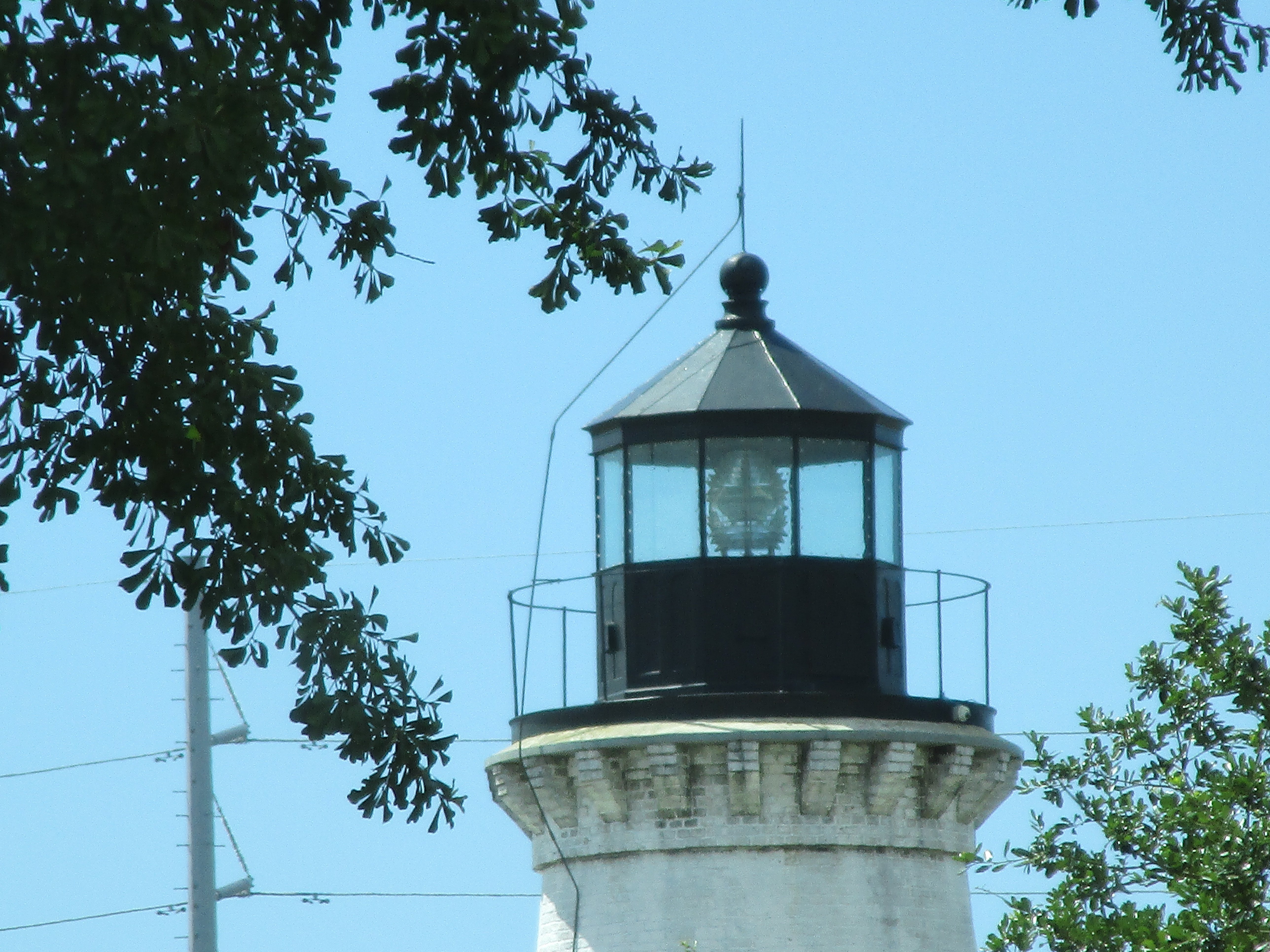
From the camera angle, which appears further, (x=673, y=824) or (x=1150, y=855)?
(x=673, y=824)

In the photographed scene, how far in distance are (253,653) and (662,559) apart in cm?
739

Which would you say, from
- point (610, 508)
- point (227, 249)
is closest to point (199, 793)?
point (610, 508)

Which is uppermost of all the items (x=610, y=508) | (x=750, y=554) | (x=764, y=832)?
(x=610, y=508)

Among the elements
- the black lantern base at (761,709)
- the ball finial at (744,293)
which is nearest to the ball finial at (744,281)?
the ball finial at (744,293)

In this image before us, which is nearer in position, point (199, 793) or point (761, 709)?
point (761, 709)

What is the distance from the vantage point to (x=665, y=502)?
15766mm

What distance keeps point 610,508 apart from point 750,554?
1.04 meters

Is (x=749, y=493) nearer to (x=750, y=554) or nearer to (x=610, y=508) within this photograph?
(x=750, y=554)

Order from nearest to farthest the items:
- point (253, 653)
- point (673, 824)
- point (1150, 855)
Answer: point (253, 653), point (1150, 855), point (673, 824)

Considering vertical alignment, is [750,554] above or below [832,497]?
below

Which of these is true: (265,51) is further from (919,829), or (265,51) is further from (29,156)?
(919,829)

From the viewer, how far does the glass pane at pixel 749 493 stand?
15.6 meters

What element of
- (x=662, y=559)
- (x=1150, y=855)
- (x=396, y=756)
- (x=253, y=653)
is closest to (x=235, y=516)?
(x=253, y=653)

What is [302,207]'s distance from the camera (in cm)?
890
